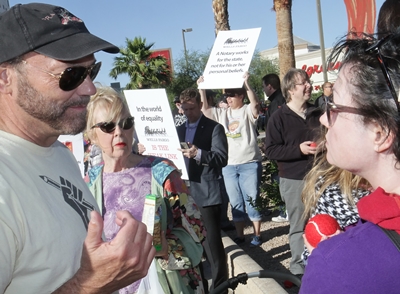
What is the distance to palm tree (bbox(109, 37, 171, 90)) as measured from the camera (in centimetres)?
4094

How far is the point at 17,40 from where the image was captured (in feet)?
5.79

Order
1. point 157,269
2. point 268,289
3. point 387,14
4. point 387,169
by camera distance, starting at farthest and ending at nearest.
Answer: point 268,289 < point 157,269 < point 387,14 < point 387,169

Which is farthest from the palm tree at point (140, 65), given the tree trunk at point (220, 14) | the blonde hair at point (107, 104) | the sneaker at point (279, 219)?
the blonde hair at point (107, 104)

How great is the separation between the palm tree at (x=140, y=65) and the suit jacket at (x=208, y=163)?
117 feet

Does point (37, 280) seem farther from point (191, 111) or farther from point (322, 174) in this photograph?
point (191, 111)

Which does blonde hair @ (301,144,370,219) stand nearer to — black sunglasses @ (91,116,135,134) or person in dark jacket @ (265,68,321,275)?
black sunglasses @ (91,116,135,134)

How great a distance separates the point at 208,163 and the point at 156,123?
815 mm

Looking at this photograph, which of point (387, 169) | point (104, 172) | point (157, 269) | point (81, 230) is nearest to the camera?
point (387, 169)

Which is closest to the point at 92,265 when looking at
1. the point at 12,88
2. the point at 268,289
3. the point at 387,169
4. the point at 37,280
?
the point at 37,280

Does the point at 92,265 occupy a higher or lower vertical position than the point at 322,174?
higher

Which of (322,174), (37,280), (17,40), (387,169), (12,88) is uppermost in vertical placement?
(17,40)

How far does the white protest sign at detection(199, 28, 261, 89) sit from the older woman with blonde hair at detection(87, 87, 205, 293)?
2.74 metres

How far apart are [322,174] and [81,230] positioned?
148 cm

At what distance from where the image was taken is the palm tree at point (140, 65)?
40938 millimetres
